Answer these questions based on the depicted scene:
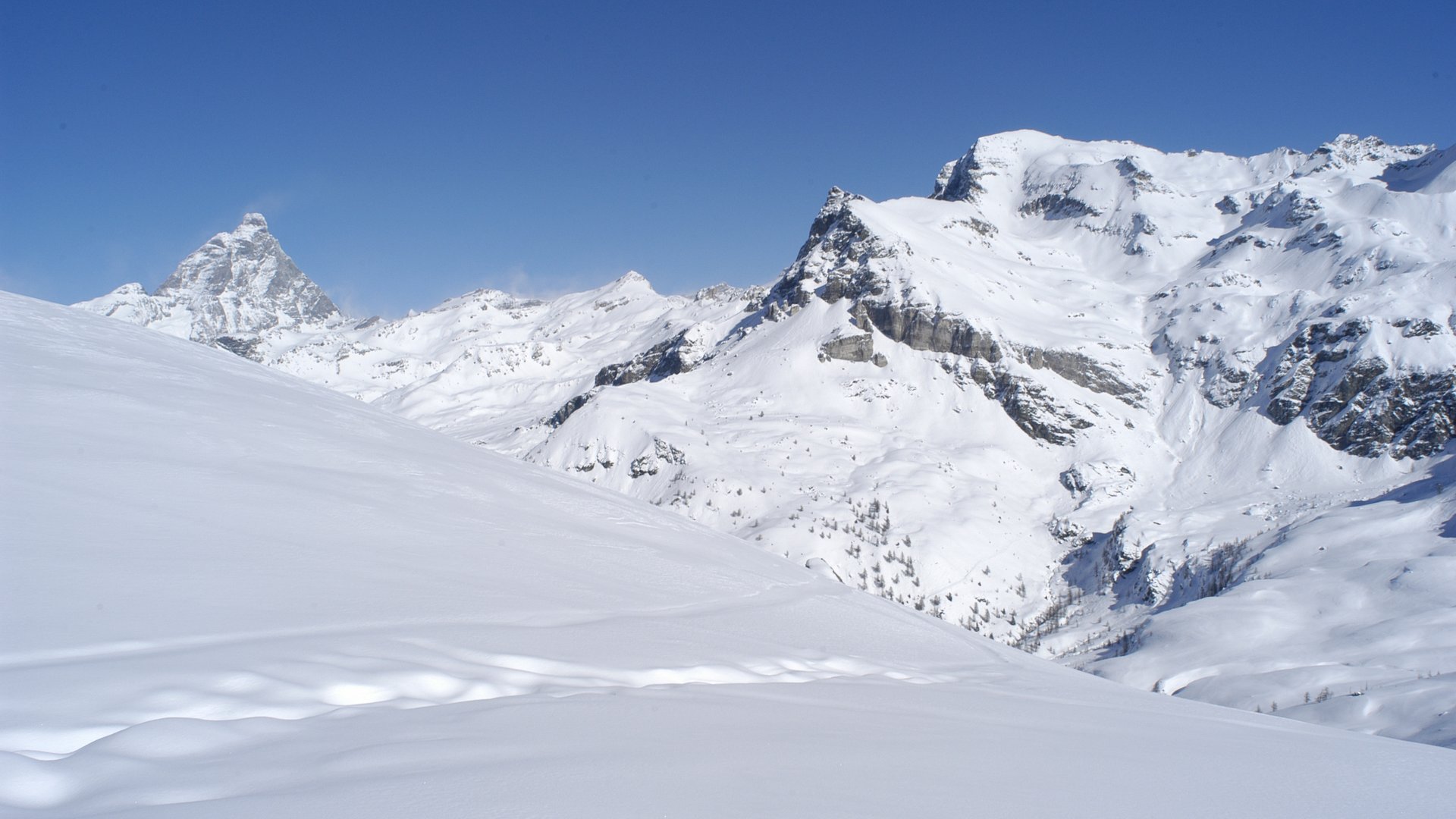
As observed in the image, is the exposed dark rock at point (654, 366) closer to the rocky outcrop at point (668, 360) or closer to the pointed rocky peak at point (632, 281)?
the rocky outcrop at point (668, 360)

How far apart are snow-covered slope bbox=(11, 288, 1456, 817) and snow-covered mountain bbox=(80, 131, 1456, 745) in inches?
387

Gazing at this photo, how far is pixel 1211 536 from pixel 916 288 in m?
30.4

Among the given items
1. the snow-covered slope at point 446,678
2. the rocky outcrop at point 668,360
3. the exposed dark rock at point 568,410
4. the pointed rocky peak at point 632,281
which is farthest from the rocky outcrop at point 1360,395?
the pointed rocky peak at point 632,281

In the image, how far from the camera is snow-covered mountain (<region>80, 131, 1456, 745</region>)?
78.8 feet

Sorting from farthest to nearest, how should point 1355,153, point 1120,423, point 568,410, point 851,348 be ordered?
point 1355,153 → point 568,410 → point 851,348 → point 1120,423

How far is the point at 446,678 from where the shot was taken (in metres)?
3.97

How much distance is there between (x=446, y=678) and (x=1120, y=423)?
192 ft

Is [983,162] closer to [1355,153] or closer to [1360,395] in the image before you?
[1355,153]

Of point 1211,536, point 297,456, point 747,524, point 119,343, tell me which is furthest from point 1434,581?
point 119,343

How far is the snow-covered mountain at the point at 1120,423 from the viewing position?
24.0m

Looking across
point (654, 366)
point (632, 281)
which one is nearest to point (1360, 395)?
point (654, 366)

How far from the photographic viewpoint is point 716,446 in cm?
4866

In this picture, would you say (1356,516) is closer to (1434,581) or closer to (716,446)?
(1434,581)

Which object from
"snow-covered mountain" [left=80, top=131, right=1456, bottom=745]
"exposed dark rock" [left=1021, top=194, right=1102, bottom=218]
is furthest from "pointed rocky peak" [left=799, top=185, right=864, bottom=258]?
"exposed dark rock" [left=1021, top=194, right=1102, bottom=218]
